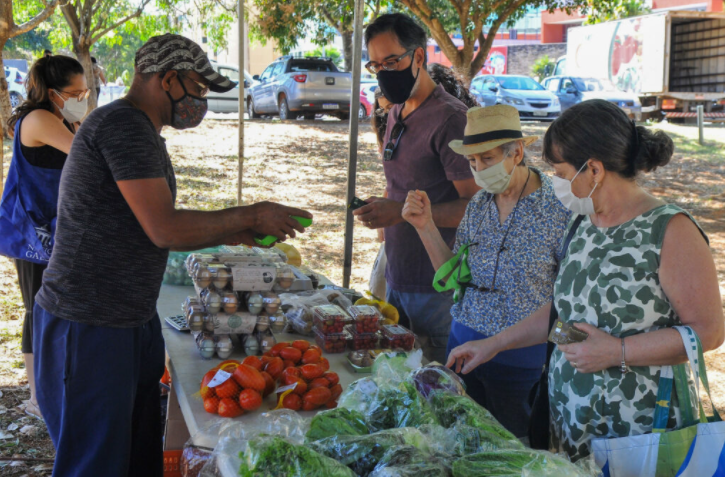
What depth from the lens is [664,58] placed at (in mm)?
18453

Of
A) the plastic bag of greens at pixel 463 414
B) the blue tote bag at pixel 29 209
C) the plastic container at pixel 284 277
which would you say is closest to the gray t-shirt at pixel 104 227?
the plastic container at pixel 284 277

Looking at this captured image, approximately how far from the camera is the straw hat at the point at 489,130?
7.93 ft

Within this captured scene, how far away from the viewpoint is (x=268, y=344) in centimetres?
260

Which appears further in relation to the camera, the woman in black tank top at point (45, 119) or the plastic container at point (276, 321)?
the woman in black tank top at point (45, 119)

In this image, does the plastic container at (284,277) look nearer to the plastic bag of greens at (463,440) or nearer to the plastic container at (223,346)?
the plastic container at (223,346)

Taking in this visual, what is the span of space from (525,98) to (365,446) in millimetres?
18117

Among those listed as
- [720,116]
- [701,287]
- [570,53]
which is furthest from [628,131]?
[570,53]

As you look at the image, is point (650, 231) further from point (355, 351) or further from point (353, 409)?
point (355, 351)

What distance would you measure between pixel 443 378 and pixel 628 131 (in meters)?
0.88

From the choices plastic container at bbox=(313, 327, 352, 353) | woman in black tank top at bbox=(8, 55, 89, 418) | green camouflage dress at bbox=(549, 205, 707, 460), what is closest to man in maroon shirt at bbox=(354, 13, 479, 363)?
plastic container at bbox=(313, 327, 352, 353)

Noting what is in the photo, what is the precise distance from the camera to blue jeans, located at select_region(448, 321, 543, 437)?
2.54 m

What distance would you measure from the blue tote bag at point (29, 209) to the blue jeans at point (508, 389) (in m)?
2.21

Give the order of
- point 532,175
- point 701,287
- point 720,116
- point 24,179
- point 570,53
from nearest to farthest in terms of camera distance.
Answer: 1. point 701,287
2. point 532,175
3. point 24,179
4. point 720,116
5. point 570,53

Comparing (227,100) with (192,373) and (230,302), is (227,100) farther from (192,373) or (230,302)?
(192,373)
